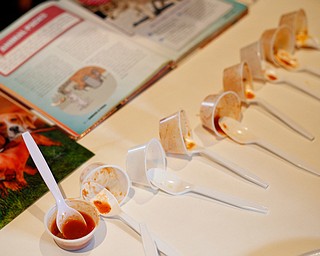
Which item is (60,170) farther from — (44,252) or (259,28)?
(259,28)

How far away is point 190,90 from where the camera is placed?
3.69ft

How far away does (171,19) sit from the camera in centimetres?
131

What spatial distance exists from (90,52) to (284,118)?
0.51 meters

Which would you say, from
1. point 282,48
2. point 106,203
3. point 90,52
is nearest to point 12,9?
point 90,52

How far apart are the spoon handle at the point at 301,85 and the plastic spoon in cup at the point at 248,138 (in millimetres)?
186

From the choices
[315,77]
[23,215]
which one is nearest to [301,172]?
[315,77]

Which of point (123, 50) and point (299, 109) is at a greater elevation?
point (123, 50)

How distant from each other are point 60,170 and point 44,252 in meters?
0.19

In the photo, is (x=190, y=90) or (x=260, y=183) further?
→ (x=190, y=90)

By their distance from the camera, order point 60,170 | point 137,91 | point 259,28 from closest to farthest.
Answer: point 60,170 < point 137,91 < point 259,28

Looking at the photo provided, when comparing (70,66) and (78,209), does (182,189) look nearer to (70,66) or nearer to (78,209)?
(78,209)

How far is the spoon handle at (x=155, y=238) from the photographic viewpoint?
803 millimetres

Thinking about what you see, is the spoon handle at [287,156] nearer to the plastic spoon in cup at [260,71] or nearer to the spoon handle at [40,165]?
the plastic spoon in cup at [260,71]

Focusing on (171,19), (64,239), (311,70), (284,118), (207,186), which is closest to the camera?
(64,239)
